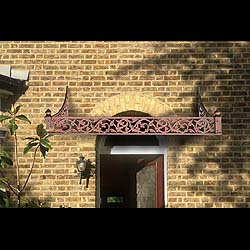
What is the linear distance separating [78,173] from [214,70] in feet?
7.66

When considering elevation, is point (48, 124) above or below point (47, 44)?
below

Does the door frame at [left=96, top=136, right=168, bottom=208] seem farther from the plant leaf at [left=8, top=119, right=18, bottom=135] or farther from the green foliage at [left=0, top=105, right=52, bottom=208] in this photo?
the plant leaf at [left=8, top=119, right=18, bottom=135]

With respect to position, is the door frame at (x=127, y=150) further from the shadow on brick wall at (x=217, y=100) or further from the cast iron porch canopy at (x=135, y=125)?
the cast iron porch canopy at (x=135, y=125)

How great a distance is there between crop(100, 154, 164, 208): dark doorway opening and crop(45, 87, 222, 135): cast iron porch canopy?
1020 millimetres

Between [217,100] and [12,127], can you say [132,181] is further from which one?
[12,127]

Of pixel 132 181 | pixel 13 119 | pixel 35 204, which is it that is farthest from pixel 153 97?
pixel 132 181

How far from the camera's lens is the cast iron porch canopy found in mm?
5977

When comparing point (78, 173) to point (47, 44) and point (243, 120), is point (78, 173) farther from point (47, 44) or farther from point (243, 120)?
point (243, 120)

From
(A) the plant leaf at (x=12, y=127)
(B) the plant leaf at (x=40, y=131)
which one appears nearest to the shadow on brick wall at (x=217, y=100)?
(B) the plant leaf at (x=40, y=131)

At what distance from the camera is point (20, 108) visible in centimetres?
670

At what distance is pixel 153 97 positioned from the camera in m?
6.71

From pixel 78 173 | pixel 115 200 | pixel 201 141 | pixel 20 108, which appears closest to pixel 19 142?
pixel 20 108

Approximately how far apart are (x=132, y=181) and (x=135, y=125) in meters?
3.99

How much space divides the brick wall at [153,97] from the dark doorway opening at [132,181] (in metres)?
0.59
